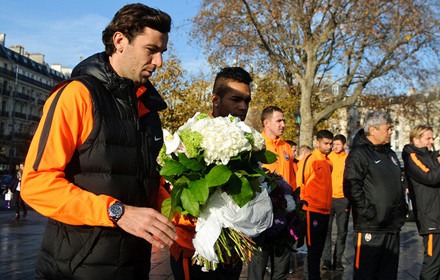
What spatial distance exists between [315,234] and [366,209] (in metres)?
2.26

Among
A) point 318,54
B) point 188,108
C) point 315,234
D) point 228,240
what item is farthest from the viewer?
point 188,108

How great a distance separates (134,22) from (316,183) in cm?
574

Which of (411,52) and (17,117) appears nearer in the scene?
(411,52)

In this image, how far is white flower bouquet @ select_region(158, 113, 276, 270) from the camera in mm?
2385

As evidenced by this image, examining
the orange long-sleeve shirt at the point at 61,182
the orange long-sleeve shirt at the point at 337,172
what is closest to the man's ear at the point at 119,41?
the orange long-sleeve shirt at the point at 61,182

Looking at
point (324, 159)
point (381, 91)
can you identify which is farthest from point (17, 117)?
point (324, 159)

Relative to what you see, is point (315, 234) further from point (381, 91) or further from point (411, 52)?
point (381, 91)

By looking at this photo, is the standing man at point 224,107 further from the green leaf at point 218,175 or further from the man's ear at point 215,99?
the green leaf at point 218,175

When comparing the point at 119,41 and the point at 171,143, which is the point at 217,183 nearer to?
the point at 171,143

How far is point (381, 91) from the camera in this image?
27.6 m

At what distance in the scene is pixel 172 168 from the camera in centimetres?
239

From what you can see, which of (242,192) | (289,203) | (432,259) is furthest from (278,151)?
(242,192)

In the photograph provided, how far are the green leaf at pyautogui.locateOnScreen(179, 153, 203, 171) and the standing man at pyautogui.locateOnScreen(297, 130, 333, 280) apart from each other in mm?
5021

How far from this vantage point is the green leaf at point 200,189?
2354 millimetres
